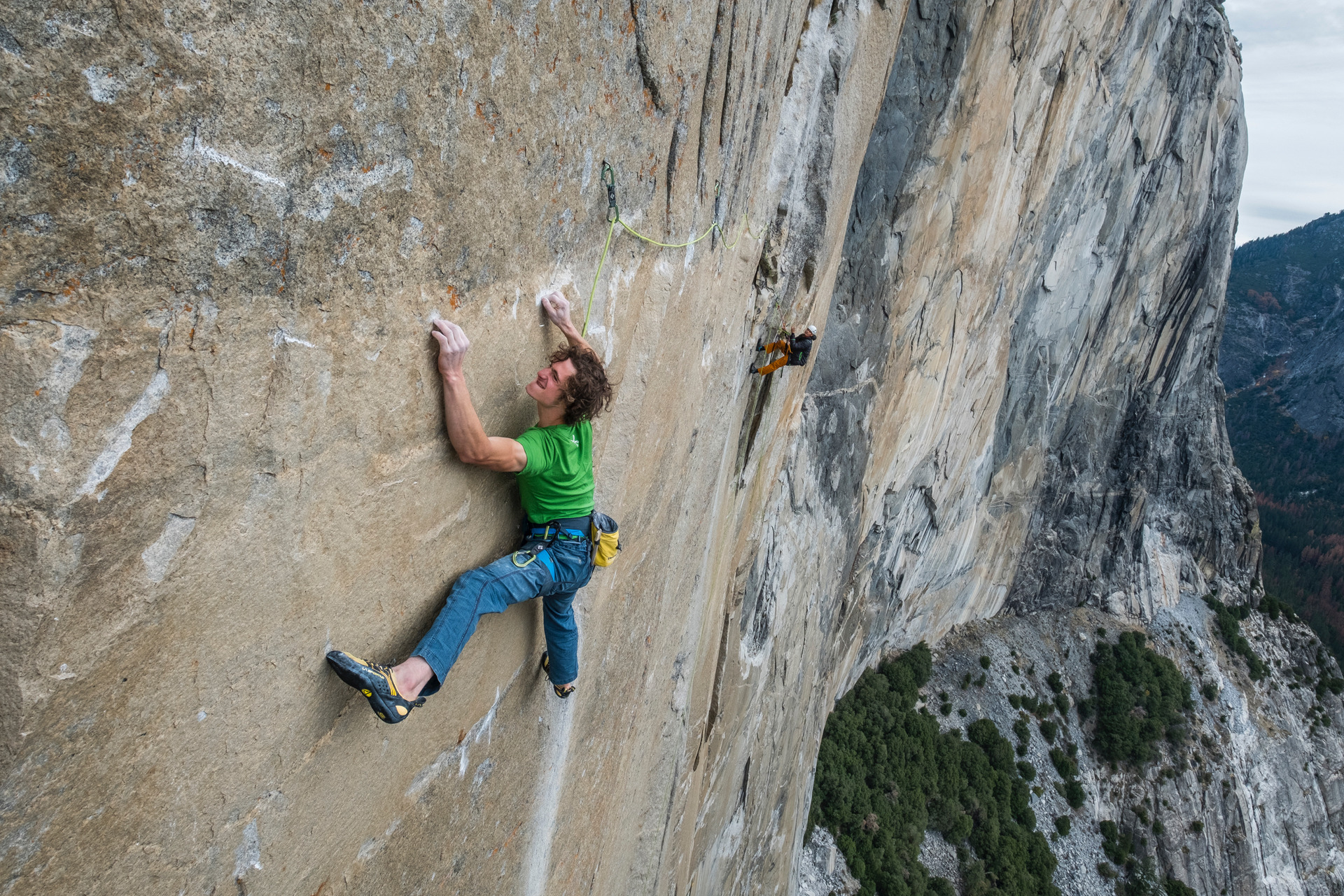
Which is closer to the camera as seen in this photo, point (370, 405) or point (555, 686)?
point (370, 405)

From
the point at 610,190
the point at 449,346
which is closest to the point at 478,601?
the point at 449,346

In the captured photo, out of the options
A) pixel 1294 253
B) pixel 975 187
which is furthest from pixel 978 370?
pixel 1294 253

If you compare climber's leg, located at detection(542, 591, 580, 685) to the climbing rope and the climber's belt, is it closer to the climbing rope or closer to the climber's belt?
the climber's belt

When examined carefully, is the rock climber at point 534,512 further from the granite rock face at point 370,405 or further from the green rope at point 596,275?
the green rope at point 596,275

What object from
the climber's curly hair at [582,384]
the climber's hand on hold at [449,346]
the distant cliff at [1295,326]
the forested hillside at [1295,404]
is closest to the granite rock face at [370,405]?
the climber's hand on hold at [449,346]

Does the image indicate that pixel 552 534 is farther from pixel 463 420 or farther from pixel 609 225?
pixel 609 225

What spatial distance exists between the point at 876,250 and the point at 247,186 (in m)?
8.74

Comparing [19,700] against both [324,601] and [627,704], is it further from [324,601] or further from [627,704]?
[627,704]

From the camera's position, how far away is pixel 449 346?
7.27ft

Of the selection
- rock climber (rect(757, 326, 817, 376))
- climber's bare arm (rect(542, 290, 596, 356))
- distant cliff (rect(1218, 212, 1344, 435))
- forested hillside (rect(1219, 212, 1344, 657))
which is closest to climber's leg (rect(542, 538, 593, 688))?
climber's bare arm (rect(542, 290, 596, 356))

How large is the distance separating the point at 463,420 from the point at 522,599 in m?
0.85

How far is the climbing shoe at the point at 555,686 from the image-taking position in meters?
3.52

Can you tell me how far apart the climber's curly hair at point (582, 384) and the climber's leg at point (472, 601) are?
62cm

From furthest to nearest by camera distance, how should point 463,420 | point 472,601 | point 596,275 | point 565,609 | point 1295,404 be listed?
point 1295,404 → point 565,609 → point 596,275 → point 472,601 → point 463,420
